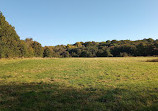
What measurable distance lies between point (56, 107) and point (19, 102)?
70.7 inches

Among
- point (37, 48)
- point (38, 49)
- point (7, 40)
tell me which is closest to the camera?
point (7, 40)

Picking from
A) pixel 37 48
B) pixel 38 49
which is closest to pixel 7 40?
pixel 37 48

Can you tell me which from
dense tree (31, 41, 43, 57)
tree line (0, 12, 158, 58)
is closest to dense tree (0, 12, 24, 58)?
tree line (0, 12, 158, 58)

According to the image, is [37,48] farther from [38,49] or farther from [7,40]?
[7,40]

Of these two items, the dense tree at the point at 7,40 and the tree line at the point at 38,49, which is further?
the tree line at the point at 38,49

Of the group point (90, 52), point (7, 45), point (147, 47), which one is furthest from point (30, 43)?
point (147, 47)

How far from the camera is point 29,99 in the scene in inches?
178

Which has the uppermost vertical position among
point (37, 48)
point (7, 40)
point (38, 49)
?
point (7, 40)

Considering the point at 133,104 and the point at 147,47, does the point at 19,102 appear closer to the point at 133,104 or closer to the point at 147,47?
the point at 133,104

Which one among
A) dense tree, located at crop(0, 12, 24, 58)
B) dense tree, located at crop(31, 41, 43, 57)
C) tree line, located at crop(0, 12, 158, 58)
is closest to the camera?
dense tree, located at crop(0, 12, 24, 58)

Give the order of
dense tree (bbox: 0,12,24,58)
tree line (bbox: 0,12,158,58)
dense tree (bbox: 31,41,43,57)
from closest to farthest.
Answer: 1. dense tree (bbox: 0,12,24,58)
2. tree line (bbox: 0,12,158,58)
3. dense tree (bbox: 31,41,43,57)

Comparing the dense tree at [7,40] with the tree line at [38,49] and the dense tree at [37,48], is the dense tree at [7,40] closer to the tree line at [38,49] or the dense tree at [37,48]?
the tree line at [38,49]

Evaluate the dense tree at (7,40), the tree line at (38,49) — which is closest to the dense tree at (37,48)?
the tree line at (38,49)

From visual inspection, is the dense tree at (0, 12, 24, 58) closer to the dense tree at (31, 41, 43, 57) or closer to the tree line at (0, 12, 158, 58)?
the tree line at (0, 12, 158, 58)
